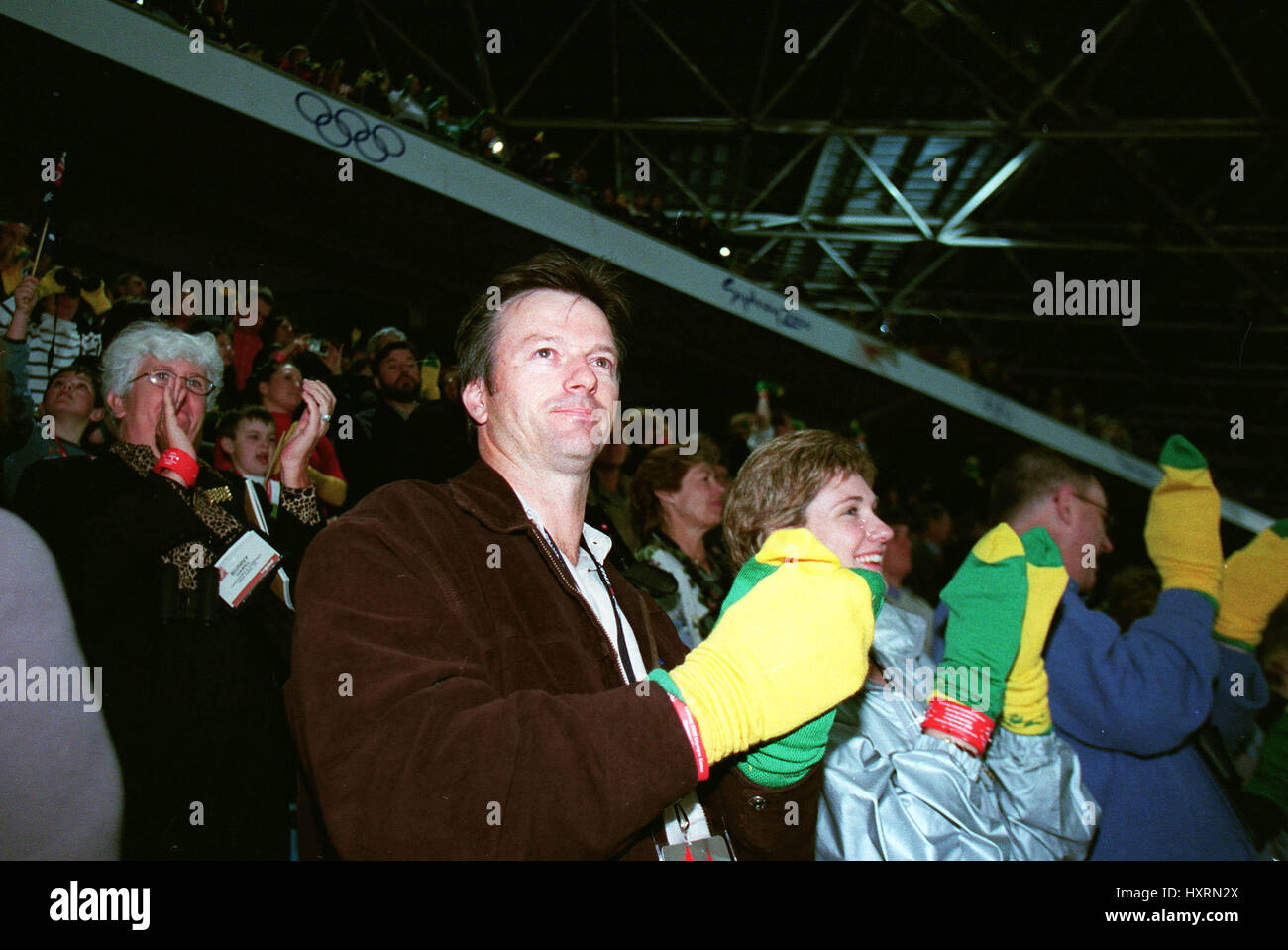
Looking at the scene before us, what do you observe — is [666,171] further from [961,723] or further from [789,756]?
[789,756]

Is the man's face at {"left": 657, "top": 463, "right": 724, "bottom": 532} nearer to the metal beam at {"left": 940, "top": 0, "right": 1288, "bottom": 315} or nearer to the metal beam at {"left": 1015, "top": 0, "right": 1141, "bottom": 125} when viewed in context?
the metal beam at {"left": 940, "top": 0, "right": 1288, "bottom": 315}

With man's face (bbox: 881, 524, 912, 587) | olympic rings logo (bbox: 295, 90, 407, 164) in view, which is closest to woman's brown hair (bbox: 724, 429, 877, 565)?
man's face (bbox: 881, 524, 912, 587)

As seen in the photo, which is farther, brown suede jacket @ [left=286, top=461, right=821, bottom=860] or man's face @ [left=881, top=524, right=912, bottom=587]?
man's face @ [left=881, top=524, right=912, bottom=587]

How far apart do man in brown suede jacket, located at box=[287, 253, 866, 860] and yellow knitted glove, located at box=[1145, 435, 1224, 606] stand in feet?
4.18

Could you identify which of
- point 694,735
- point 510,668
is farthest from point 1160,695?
point 510,668

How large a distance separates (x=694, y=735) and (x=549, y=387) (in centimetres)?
63

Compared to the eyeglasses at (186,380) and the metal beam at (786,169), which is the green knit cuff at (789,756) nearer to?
the eyeglasses at (186,380)

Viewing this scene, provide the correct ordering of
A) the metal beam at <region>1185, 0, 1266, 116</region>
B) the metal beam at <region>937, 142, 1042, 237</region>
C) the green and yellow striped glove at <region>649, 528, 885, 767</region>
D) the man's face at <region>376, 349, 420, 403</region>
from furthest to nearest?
the metal beam at <region>937, 142, 1042, 237</region> < the metal beam at <region>1185, 0, 1266, 116</region> < the man's face at <region>376, 349, 420, 403</region> < the green and yellow striped glove at <region>649, 528, 885, 767</region>

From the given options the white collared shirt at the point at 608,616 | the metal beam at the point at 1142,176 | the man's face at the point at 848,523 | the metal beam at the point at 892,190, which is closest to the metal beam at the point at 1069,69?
the metal beam at the point at 1142,176

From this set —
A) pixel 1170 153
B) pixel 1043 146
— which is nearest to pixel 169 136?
pixel 1043 146

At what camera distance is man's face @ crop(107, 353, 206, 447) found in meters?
1.87

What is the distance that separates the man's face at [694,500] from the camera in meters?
3.16

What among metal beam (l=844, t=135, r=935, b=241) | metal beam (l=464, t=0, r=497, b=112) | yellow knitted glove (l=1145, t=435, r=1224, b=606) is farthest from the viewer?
metal beam (l=844, t=135, r=935, b=241)

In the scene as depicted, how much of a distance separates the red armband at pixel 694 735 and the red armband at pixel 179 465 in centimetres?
149
